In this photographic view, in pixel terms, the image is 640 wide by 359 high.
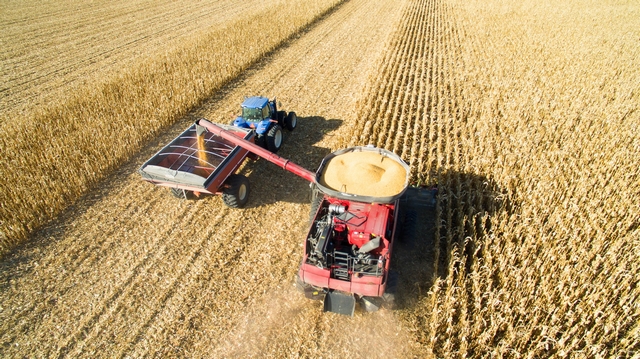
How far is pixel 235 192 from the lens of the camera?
920 cm

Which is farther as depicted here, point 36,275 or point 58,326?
point 36,275

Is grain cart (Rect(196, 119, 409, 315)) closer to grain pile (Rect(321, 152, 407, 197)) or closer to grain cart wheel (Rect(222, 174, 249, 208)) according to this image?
grain pile (Rect(321, 152, 407, 197))

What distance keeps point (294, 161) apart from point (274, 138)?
96cm

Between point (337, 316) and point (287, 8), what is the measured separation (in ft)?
87.6

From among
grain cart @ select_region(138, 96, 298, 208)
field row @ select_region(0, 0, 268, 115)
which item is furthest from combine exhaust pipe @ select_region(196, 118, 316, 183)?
field row @ select_region(0, 0, 268, 115)

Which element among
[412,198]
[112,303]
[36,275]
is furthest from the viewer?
[412,198]

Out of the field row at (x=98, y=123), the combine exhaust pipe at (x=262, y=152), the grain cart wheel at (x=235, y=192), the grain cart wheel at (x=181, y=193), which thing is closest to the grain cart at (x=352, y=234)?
the combine exhaust pipe at (x=262, y=152)

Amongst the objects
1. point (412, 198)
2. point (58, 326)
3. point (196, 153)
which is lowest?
point (58, 326)

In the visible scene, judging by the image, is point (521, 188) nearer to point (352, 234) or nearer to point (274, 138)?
point (352, 234)

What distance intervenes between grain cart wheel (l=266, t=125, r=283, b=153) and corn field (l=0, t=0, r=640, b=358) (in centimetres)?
55

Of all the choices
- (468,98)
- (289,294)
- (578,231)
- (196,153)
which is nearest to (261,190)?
(196,153)

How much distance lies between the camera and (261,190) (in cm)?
1045

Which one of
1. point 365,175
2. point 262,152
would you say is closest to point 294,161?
point 262,152

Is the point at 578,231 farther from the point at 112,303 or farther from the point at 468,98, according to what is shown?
the point at 112,303
